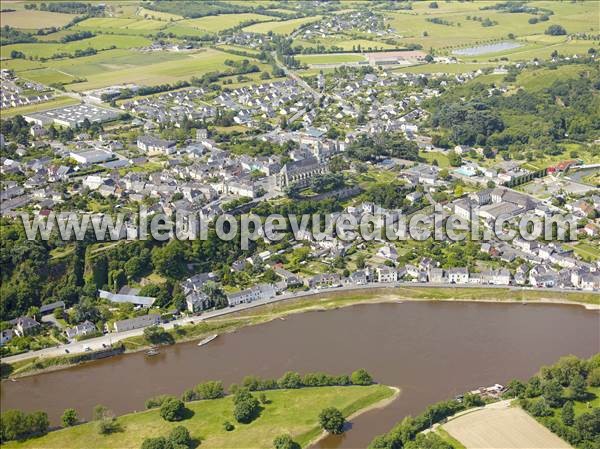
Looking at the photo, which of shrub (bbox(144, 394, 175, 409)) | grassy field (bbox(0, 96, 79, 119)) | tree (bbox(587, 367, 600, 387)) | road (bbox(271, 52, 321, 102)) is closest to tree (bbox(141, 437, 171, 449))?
shrub (bbox(144, 394, 175, 409))

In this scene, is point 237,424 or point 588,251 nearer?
point 237,424

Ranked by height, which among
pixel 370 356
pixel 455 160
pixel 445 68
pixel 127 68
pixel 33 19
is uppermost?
pixel 33 19

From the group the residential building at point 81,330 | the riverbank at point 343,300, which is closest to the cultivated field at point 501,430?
the riverbank at point 343,300

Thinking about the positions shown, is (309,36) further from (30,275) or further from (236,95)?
(30,275)

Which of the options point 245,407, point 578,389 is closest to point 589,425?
point 578,389

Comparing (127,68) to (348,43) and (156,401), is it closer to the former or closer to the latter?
(348,43)

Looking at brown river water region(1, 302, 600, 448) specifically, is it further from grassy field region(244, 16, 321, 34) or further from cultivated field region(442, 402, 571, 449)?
grassy field region(244, 16, 321, 34)

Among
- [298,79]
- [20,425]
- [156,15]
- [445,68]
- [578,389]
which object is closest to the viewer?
[20,425]

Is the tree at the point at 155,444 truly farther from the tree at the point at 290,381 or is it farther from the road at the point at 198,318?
the road at the point at 198,318

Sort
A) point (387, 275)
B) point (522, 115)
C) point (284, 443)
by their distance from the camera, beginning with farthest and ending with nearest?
point (522, 115)
point (387, 275)
point (284, 443)
